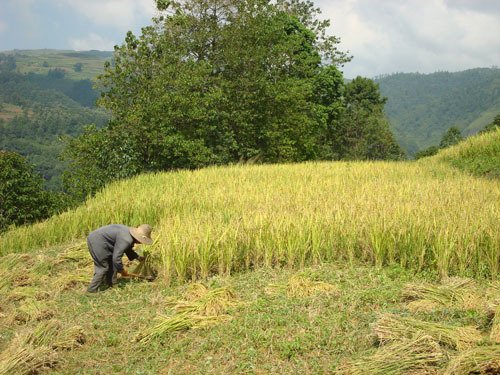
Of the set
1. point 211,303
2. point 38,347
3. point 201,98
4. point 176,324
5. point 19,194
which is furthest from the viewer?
point 19,194

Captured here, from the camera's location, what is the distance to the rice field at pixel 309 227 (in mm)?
6230

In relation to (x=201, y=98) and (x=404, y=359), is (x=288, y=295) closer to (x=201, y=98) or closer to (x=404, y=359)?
(x=404, y=359)

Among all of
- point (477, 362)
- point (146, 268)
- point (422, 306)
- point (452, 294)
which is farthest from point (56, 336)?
point (452, 294)

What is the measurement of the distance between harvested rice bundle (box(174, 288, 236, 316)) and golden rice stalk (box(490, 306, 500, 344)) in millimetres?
2669

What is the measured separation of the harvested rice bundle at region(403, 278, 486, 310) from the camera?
479 centimetres

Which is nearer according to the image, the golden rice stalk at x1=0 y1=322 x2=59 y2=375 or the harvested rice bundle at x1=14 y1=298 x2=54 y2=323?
the golden rice stalk at x1=0 y1=322 x2=59 y2=375

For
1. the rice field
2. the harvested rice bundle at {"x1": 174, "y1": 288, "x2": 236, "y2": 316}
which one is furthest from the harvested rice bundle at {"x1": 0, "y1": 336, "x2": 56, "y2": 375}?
the rice field

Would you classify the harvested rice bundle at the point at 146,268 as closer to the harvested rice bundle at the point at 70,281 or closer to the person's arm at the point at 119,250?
the person's arm at the point at 119,250

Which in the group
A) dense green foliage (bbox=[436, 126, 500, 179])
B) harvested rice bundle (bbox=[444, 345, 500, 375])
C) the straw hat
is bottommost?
the straw hat

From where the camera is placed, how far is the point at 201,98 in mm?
20828

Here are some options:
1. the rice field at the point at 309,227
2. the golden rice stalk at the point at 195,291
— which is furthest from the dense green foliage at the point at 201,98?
the golden rice stalk at the point at 195,291

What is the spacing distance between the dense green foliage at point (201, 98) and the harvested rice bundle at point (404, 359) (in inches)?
558

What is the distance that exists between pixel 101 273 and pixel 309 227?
10.2 feet

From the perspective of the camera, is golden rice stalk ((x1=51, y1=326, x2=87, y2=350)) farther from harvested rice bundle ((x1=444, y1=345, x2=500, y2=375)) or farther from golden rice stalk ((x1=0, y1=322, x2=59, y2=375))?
harvested rice bundle ((x1=444, y1=345, x2=500, y2=375))
